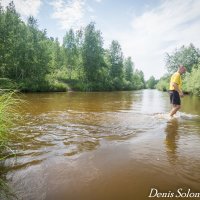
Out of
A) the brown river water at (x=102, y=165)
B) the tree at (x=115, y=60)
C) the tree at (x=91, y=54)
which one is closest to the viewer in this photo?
the brown river water at (x=102, y=165)

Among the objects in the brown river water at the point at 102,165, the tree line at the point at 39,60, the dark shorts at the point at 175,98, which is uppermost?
the tree line at the point at 39,60

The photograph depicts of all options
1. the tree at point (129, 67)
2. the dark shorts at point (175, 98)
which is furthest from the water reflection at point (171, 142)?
the tree at point (129, 67)

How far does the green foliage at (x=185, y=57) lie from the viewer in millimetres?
68000

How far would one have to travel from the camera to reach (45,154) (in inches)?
172

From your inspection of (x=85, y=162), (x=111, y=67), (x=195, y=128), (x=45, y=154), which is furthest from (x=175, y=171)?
(x=111, y=67)

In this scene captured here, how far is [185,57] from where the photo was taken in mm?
68562

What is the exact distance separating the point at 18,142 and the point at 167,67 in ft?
229

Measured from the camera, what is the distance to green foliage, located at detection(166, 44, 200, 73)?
223 feet

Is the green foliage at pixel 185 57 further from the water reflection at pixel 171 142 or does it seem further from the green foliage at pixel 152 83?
the green foliage at pixel 152 83

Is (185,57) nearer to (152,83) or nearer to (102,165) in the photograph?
(102,165)

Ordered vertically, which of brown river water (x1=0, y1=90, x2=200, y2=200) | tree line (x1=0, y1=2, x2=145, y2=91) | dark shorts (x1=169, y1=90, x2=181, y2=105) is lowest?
brown river water (x1=0, y1=90, x2=200, y2=200)

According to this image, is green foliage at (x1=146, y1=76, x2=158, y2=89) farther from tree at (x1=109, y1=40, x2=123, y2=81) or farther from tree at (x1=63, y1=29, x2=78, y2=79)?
tree at (x1=63, y1=29, x2=78, y2=79)

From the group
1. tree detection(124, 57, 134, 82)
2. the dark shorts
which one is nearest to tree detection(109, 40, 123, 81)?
tree detection(124, 57, 134, 82)

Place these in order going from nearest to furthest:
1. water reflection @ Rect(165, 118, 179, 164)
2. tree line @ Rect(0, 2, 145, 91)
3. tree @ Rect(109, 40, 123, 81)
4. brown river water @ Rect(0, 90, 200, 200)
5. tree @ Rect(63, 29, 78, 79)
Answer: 1. brown river water @ Rect(0, 90, 200, 200)
2. water reflection @ Rect(165, 118, 179, 164)
3. tree line @ Rect(0, 2, 145, 91)
4. tree @ Rect(63, 29, 78, 79)
5. tree @ Rect(109, 40, 123, 81)
